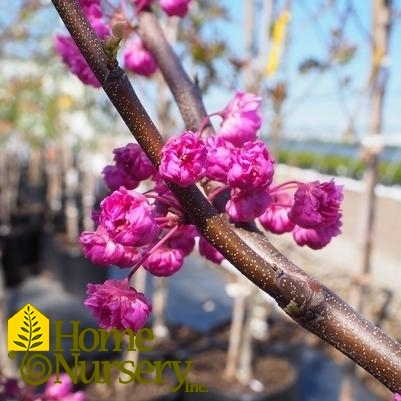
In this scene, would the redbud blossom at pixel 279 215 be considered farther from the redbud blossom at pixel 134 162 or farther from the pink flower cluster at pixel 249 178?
the redbud blossom at pixel 134 162

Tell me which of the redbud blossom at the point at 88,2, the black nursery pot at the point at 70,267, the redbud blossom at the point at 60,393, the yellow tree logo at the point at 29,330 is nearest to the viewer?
the redbud blossom at the point at 88,2

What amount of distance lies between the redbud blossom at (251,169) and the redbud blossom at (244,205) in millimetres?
19

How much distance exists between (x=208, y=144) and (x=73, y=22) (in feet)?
0.59

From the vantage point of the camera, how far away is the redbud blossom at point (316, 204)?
1.95 ft

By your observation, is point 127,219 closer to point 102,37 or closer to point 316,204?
point 316,204

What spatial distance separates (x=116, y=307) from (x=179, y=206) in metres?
0.11

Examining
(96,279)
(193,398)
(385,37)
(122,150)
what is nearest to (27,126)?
(96,279)

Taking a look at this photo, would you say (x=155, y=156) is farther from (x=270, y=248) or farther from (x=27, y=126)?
(x=27, y=126)

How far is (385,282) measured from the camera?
591 cm

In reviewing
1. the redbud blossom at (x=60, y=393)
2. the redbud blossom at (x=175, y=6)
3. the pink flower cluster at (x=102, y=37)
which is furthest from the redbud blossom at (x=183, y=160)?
the redbud blossom at (x=60, y=393)

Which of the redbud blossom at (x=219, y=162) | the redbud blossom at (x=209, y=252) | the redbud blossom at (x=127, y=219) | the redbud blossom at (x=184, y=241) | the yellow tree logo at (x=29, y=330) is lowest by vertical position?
the yellow tree logo at (x=29, y=330)

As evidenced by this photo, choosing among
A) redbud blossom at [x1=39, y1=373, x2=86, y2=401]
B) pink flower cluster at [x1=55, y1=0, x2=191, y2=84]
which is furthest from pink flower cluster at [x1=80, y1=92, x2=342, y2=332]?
redbud blossom at [x1=39, y1=373, x2=86, y2=401]

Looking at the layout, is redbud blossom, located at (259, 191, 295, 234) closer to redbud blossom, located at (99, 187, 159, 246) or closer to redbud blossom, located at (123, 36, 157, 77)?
redbud blossom, located at (99, 187, 159, 246)

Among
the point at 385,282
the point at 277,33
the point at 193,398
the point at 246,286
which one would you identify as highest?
the point at 277,33
